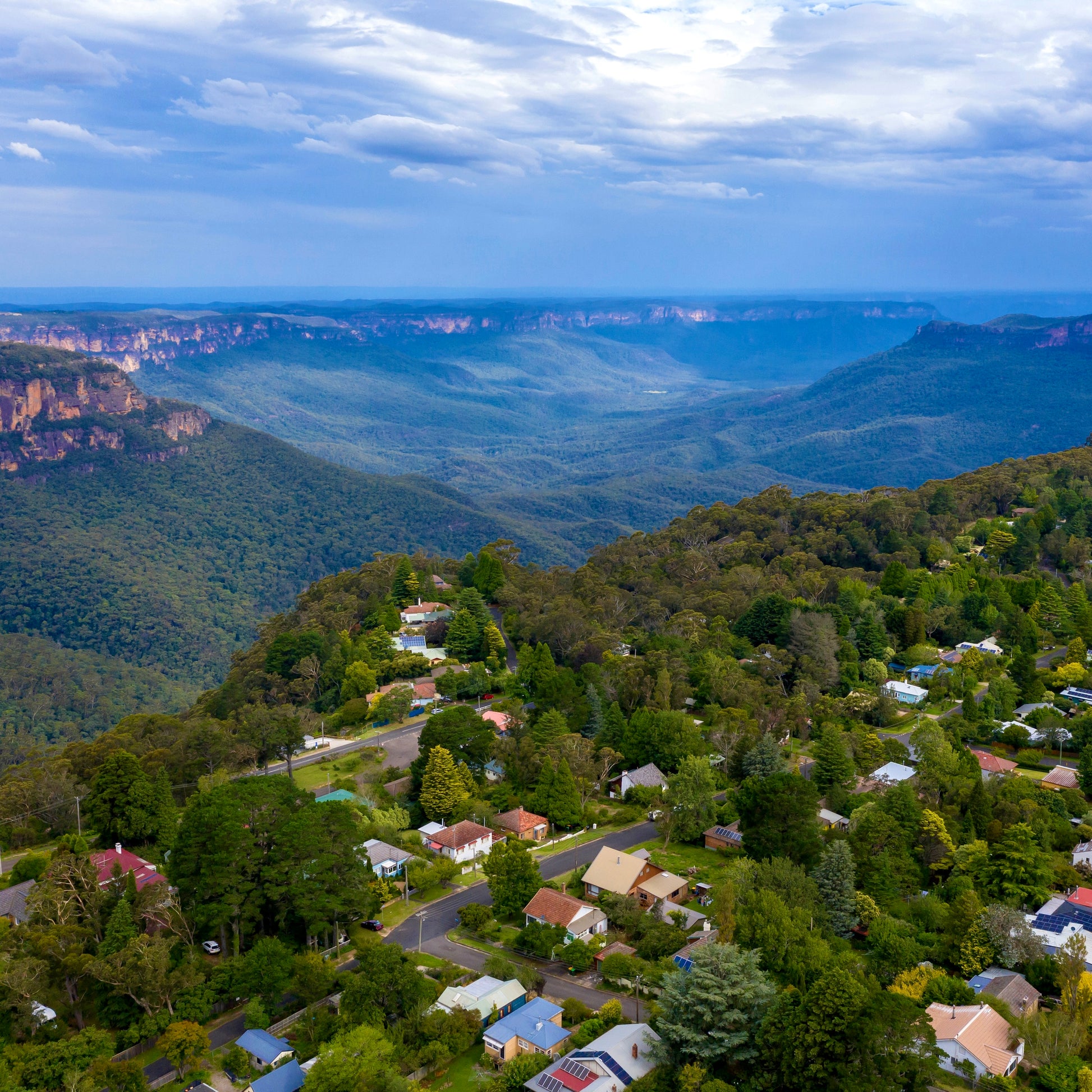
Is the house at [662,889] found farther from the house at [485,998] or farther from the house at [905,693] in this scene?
the house at [905,693]

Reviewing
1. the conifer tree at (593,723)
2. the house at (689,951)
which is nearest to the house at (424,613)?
the conifer tree at (593,723)

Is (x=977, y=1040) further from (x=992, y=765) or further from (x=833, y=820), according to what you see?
(x=992, y=765)

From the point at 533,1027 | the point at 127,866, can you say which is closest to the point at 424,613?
the point at 127,866

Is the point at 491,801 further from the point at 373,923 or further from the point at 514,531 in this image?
the point at 514,531

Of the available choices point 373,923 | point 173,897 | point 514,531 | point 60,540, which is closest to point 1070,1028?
point 373,923

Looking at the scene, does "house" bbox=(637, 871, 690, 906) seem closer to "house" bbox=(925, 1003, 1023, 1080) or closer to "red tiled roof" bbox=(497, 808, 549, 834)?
"red tiled roof" bbox=(497, 808, 549, 834)

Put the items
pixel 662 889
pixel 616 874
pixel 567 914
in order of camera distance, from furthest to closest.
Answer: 1. pixel 616 874
2. pixel 662 889
3. pixel 567 914

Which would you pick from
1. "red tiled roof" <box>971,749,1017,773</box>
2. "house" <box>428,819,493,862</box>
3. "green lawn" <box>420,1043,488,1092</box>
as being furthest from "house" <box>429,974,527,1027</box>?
"red tiled roof" <box>971,749,1017,773</box>

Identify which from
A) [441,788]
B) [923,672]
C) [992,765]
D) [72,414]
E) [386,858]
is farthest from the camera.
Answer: [72,414]
